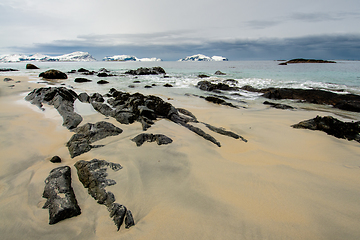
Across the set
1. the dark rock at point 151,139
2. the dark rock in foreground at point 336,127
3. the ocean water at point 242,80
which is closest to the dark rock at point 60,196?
the dark rock at point 151,139

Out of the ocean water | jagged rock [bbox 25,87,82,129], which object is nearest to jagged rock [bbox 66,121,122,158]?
jagged rock [bbox 25,87,82,129]

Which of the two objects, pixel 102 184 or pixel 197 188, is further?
pixel 197 188

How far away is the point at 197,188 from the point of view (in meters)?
2.66

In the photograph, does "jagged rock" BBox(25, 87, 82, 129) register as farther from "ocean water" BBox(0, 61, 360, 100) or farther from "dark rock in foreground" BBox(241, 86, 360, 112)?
"dark rock in foreground" BBox(241, 86, 360, 112)

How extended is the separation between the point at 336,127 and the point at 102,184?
6455 millimetres

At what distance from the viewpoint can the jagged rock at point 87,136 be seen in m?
3.46

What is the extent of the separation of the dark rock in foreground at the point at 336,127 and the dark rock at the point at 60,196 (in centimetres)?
645

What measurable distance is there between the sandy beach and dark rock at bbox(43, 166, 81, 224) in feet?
0.27

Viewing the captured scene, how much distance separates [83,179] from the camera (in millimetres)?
2664

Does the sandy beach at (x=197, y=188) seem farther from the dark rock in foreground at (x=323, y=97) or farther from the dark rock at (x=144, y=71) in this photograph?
the dark rock at (x=144, y=71)

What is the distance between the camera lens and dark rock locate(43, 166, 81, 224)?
205 centimetres

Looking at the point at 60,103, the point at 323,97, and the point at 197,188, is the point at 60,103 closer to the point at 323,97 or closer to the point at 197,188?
the point at 197,188

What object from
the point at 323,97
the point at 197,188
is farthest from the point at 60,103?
the point at 323,97

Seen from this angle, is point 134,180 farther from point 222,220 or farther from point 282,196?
point 282,196
